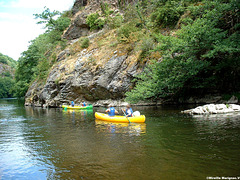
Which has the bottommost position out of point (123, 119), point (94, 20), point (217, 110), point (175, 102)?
point (123, 119)

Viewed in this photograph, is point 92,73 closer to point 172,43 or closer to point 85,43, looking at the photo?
point 85,43

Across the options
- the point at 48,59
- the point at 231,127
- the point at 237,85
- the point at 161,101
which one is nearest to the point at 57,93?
the point at 48,59

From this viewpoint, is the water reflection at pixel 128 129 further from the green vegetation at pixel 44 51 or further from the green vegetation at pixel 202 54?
the green vegetation at pixel 44 51

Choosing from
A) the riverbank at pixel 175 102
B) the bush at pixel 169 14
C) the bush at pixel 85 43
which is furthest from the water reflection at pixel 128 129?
the bush at pixel 85 43

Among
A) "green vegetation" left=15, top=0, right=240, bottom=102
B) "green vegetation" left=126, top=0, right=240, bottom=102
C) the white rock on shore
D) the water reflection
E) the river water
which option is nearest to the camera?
the river water

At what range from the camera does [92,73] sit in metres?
23.8

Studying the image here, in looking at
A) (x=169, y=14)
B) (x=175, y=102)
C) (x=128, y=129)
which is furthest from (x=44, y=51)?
(x=128, y=129)

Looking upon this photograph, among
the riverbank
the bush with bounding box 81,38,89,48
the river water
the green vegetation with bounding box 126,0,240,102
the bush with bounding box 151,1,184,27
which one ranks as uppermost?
the bush with bounding box 151,1,184,27

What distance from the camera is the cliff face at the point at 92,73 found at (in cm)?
2183

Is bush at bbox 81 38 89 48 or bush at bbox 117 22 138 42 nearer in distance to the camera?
bush at bbox 117 22 138 42

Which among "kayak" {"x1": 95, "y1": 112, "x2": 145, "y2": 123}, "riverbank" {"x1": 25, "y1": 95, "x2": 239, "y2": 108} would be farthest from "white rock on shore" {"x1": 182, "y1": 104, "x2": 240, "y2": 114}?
"kayak" {"x1": 95, "y1": 112, "x2": 145, "y2": 123}

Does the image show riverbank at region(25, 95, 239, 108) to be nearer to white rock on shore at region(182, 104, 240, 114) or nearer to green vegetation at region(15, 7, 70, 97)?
white rock on shore at region(182, 104, 240, 114)

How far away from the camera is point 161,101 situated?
19.4m

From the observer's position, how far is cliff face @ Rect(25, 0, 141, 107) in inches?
859
